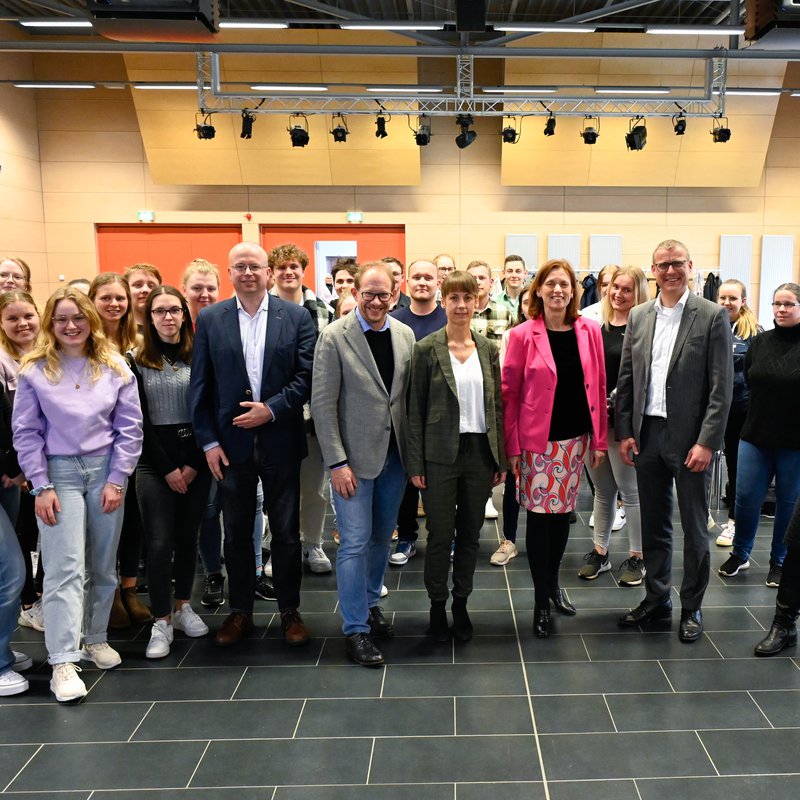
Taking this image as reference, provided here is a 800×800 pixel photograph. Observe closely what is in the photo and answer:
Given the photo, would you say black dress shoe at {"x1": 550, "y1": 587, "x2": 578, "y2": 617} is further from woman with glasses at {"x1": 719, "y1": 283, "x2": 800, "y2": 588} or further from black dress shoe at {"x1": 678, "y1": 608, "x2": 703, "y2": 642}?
woman with glasses at {"x1": 719, "y1": 283, "x2": 800, "y2": 588}

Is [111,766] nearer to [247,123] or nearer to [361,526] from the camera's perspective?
[361,526]

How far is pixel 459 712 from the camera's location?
2.61 meters

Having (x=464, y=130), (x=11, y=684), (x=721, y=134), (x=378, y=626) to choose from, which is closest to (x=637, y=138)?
(x=721, y=134)

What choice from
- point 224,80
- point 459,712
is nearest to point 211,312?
point 459,712

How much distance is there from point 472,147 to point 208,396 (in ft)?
25.8

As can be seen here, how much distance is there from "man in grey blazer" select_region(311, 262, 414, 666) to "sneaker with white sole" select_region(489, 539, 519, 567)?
1.23m

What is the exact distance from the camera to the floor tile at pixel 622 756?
88.7 inches

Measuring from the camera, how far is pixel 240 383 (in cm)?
300

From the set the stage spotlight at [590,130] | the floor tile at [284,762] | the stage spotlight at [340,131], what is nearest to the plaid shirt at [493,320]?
the floor tile at [284,762]

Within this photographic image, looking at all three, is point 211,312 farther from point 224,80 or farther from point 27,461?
point 224,80

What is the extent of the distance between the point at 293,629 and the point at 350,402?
1058mm

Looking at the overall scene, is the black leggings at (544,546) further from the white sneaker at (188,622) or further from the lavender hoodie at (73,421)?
the lavender hoodie at (73,421)

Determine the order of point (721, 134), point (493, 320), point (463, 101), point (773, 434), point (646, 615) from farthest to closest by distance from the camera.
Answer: point (721, 134), point (463, 101), point (493, 320), point (773, 434), point (646, 615)

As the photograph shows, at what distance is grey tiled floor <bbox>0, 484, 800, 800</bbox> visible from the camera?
222cm
